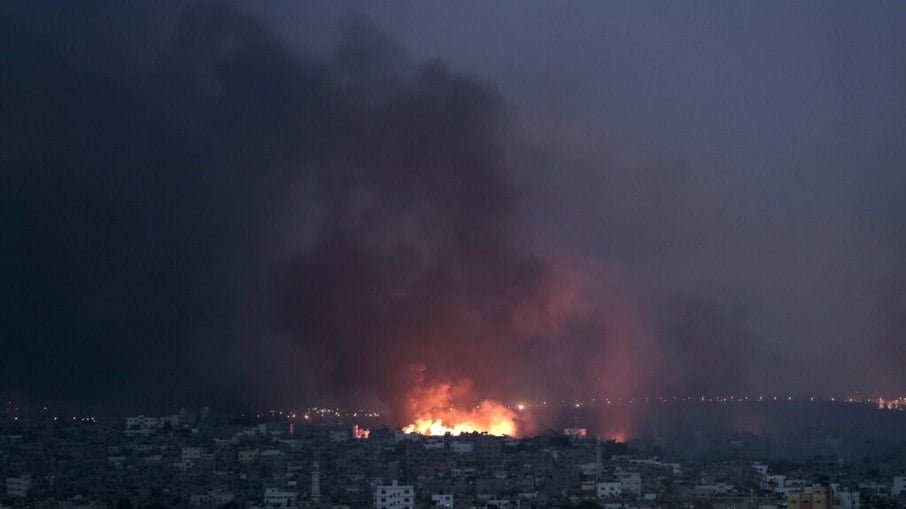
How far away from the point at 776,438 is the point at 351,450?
52.7 ft

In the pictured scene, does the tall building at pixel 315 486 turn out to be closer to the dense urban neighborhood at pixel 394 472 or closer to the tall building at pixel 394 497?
the dense urban neighborhood at pixel 394 472

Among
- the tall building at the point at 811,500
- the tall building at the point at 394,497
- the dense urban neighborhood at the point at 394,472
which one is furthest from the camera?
the dense urban neighborhood at the point at 394,472

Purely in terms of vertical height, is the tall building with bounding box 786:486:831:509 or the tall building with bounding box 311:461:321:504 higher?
the tall building with bounding box 311:461:321:504

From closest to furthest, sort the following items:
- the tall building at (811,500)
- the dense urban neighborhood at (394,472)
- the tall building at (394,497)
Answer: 1. the tall building at (811,500)
2. the tall building at (394,497)
3. the dense urban neighborhood at (394,472)

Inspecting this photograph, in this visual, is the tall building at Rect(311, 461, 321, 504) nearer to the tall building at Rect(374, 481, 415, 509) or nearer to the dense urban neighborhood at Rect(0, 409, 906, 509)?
the dense urban neighborhood at Rect(0, 409, 906, 509)

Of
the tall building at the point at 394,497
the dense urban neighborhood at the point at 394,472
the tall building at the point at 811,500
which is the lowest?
the tall building at the point at 811,500

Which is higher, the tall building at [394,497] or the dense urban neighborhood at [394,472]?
the dense urban neighborhood at [394,472]

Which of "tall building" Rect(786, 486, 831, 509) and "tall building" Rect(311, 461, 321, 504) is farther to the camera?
"tall building" Rect(311, 461, 321, 504)

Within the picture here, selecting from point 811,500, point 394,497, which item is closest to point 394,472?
point 394,497

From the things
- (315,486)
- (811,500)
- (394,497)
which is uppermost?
(315,486)

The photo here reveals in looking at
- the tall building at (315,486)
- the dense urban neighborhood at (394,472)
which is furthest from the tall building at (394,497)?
the tall building at (315,486)

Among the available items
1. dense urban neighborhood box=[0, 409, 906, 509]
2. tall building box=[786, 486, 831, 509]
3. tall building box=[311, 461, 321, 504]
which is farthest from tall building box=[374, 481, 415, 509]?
tall building box=[786, 486, 831, 509]

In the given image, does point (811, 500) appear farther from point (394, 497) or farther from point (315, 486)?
point (315, 486)

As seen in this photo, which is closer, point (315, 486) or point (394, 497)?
point (394, 497)
